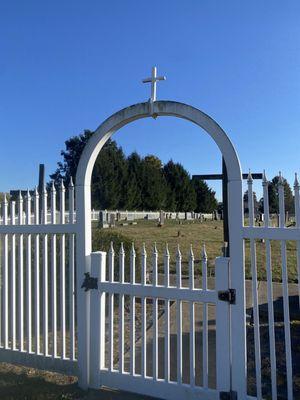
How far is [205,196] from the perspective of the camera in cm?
6644

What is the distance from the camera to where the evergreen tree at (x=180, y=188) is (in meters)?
58.5

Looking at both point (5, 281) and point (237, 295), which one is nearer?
point (237, 295)

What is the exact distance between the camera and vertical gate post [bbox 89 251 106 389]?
4.29m

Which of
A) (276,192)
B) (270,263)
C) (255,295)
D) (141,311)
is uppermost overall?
(276,192)

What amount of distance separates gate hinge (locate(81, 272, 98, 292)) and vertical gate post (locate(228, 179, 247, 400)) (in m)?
1.33

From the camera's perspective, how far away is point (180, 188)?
193 feet

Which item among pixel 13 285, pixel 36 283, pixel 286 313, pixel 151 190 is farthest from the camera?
pixel 151 190

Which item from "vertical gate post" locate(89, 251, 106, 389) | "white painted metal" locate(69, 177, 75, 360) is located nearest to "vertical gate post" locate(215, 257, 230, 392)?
"vertical gate post" locate(89, 251, 106, 389)

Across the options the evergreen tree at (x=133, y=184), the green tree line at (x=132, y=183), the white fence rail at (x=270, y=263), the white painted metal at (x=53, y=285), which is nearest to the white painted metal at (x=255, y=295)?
the white fence rail at (x=270, y=263)

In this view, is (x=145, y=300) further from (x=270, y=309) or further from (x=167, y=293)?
(x=270, y=309)

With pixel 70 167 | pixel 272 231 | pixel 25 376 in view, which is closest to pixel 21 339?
pixel 25 376

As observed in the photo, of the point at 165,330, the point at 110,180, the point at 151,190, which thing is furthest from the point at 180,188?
the point at 165,330

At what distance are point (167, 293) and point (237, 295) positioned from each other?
62 centimetres

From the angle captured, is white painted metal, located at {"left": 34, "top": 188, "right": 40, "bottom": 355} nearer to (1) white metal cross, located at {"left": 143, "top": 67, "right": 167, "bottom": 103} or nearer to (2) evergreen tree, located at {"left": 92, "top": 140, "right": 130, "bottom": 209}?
(1) white metal cross, located at {"left": 143, "top": 67, "right": 167, "bottom": 103}
